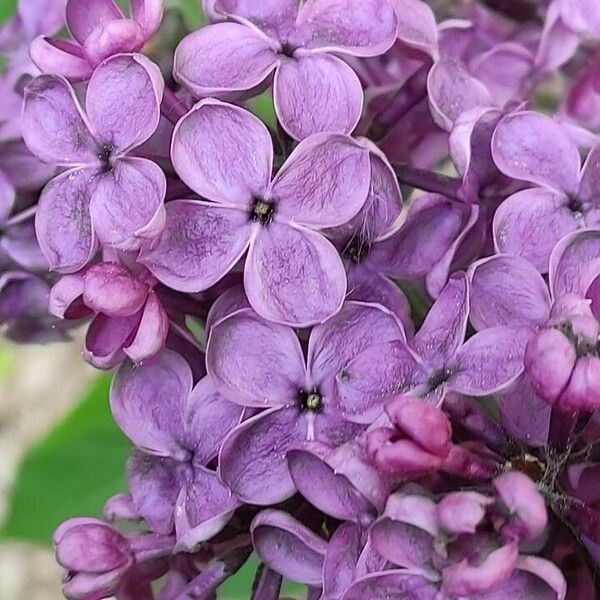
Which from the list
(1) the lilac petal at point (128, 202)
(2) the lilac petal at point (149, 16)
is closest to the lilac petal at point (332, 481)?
(1) the lilac petal at point (128, 202)

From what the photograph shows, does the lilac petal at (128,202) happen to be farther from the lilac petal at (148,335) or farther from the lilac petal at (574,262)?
the lilac petal at (574,262)

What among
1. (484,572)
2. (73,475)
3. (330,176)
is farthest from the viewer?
(73,475)

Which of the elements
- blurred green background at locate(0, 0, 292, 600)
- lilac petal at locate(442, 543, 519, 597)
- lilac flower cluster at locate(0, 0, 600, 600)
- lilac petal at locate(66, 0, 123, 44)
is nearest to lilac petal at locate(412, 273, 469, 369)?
lilac flower cluster at locate(0, 0, 600, 600)

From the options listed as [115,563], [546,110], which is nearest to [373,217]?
[115,563]

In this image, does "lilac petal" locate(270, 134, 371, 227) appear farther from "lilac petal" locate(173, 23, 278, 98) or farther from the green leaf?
the green leaf

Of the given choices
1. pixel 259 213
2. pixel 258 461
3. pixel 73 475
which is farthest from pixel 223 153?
pixel 73 475

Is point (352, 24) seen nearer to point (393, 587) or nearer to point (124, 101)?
point (124, 101)
